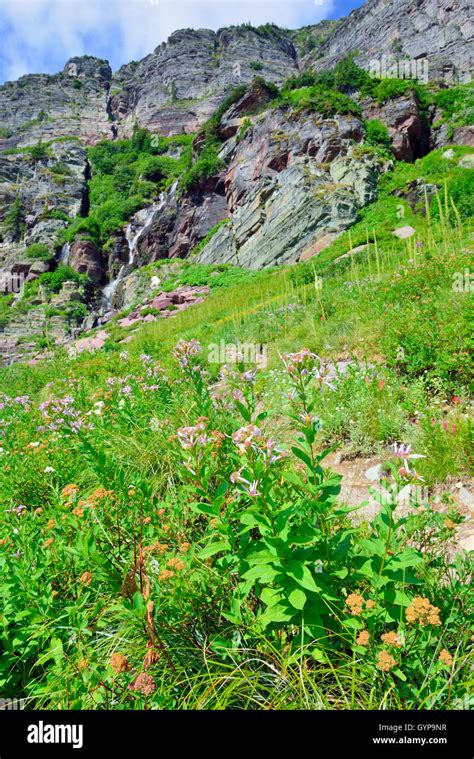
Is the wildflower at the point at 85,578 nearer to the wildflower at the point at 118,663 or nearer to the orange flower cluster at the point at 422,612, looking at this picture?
the wildflower at the point at 118,663

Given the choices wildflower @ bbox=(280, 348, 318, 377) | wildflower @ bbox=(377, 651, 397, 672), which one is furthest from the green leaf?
wildflower @ bbox=(280, 348, 318, 377)

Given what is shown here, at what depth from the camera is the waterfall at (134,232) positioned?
31172 mm

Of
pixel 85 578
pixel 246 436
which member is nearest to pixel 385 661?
pixel 246 436

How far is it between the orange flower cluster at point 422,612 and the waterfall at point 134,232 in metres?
31.6

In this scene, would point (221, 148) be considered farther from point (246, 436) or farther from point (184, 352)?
point (246, 436)

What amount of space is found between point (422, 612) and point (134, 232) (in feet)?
128

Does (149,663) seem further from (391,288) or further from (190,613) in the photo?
(391,288)

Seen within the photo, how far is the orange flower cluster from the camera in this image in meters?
1.14

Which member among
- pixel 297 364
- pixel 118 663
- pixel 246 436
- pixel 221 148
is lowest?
pixel 118 663

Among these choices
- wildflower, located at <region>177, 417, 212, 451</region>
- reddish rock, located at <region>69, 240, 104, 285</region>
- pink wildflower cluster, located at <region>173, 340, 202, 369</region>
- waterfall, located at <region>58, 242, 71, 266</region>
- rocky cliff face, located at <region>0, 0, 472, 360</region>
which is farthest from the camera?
waterfall, located at <region>58, 242, 71, 266</region>

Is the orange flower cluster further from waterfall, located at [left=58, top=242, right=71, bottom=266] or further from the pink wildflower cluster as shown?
waterfall, located at [left=58, top=242, right=71, bottom=266]

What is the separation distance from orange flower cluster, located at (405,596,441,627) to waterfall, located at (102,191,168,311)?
104 ft

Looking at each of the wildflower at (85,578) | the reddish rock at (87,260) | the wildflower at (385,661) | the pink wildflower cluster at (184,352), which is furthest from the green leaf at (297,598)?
the reddish rock at (87,260)

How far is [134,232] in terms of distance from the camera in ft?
115
